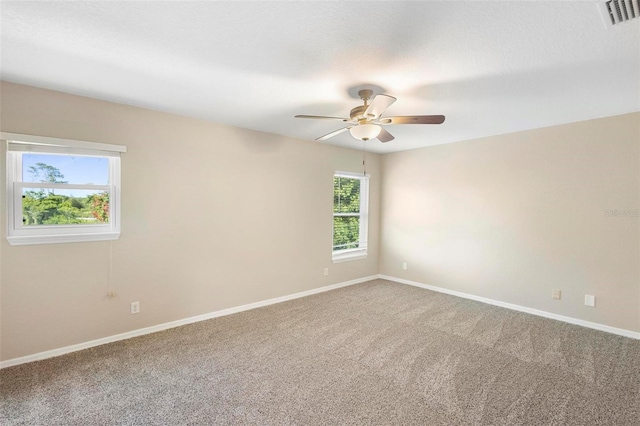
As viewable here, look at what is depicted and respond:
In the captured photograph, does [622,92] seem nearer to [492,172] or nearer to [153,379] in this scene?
[492,172]

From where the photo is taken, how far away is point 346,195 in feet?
17.3

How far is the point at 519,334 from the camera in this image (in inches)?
126

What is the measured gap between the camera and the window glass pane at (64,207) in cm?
262

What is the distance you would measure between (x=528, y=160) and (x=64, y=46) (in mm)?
4850

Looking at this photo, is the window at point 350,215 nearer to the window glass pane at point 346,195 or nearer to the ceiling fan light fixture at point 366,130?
the window glass pane at point 346,195

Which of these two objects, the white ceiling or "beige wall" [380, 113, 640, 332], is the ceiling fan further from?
"beige wall" [380, 113, 640, 332]

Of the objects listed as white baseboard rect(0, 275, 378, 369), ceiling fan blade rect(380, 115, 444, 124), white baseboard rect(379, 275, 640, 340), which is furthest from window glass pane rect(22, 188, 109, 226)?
white baseboard rect(379, 275, 640, 340)

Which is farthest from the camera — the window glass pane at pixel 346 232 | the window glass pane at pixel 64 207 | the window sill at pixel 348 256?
the window glass pane at pixel 346 232

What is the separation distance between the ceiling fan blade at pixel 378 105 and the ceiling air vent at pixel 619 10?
1170 mm

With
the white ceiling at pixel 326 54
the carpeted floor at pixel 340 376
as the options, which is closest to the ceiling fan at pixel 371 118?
the white ceiling at pixel 326 54

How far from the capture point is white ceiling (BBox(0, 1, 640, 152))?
5.22 feet

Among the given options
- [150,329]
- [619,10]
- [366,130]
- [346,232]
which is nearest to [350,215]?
[346,232]

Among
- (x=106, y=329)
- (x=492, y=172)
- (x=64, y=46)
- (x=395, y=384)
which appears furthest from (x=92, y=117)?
(x=492, y=172)

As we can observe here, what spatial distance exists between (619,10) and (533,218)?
2.81 m
